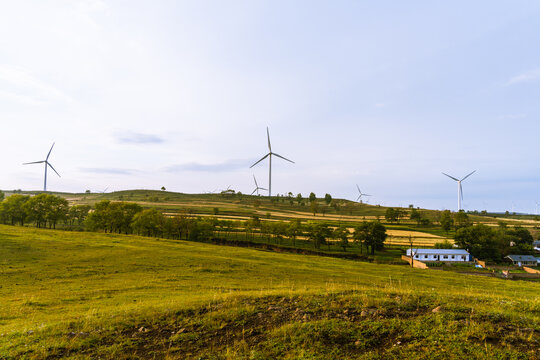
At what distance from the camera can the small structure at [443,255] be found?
8312cm

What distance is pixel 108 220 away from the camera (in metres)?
83.1

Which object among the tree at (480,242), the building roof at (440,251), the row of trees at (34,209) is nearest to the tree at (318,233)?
the building roof at (440,251)

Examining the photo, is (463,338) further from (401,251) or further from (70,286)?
(401,251)

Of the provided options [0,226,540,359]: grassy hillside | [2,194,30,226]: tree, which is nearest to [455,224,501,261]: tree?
[0,226,540,359]: grassy hillside

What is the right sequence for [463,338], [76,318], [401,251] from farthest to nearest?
[401,251]
[76,318]
[463,338]

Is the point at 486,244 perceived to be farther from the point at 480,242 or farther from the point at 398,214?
the point at 398,214

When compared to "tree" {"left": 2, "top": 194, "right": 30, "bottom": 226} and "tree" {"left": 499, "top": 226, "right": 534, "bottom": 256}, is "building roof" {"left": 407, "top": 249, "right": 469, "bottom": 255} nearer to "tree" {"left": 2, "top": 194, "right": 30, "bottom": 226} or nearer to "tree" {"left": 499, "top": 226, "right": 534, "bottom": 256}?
"tree" {"left": 499, "top": 226, "right": 534, "bottom": 256}

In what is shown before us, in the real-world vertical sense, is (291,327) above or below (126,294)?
above

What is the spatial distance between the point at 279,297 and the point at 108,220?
282 ft

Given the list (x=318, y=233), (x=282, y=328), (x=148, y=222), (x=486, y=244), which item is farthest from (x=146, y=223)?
(x=486, y=244)

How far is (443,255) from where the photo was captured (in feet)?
276

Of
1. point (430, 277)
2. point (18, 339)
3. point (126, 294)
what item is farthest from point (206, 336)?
point (430, 277)

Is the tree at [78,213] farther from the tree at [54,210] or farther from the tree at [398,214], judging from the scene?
the tree at [398,214]

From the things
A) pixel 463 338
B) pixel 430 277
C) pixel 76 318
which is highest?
pixel 463 338
